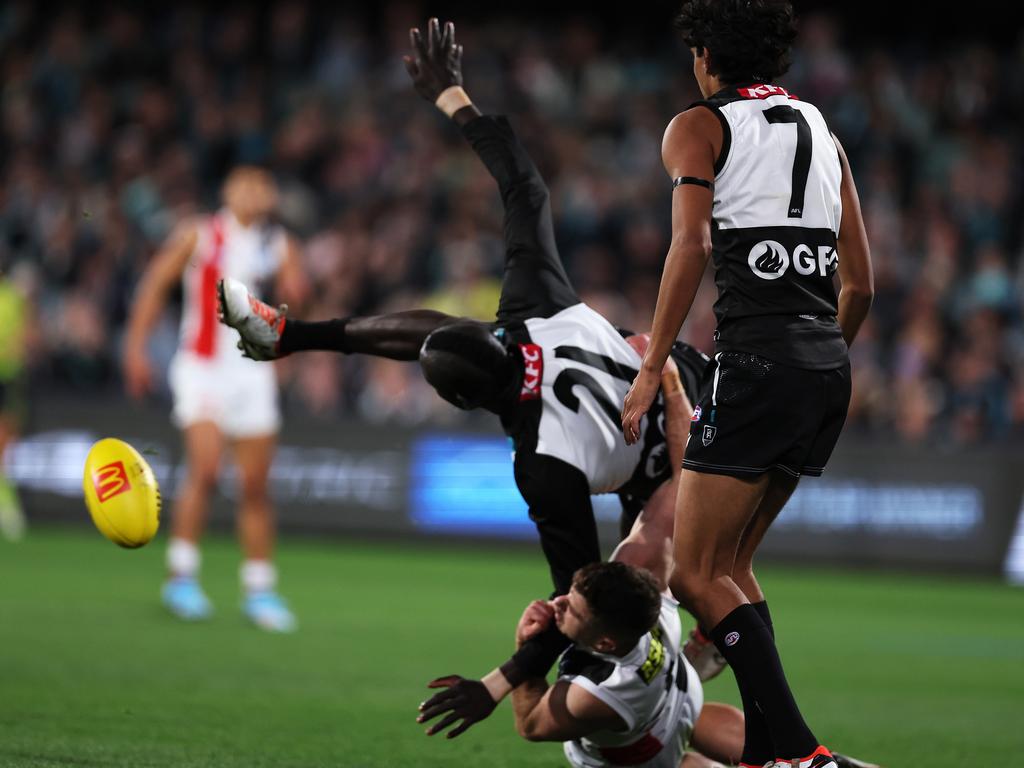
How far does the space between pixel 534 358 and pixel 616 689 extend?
1.23 meters

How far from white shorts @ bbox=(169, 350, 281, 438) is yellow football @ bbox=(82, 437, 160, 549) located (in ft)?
12.1

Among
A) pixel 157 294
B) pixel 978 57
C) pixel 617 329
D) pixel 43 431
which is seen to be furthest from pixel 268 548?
pixel 978 57

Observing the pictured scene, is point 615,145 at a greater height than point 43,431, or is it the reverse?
point 615,145

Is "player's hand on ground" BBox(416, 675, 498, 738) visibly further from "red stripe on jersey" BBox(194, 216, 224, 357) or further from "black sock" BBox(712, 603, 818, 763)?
"red stripe on jersey" BBox(194, 216, 224, 357)

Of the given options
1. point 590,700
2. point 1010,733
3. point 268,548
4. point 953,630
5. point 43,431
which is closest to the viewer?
point 590,700

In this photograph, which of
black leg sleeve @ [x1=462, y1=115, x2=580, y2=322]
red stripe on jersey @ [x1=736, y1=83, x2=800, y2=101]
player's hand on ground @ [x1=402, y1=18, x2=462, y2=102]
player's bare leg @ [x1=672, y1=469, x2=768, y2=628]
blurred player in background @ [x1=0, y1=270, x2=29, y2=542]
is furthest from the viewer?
blurred player in background @ [x1=0, y1=270, x2=29, y2=542]

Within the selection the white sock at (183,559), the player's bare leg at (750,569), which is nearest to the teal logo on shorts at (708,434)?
the player's bare leg at (750,569)

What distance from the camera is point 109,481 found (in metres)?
5.78

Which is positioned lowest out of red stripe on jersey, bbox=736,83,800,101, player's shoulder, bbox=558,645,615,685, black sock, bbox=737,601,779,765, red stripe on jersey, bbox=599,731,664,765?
red stripe on jersey, bbox=599,731,664,765

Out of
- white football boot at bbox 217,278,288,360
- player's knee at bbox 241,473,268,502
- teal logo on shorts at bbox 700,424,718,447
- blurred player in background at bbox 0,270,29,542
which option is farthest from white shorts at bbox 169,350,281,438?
blurred player in background at bbox 0,270,29,542

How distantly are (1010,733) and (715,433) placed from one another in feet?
9.10

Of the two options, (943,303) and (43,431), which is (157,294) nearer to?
(43,431)

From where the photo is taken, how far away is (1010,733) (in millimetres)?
6602

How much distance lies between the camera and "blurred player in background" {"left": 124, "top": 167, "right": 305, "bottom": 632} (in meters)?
9.45
